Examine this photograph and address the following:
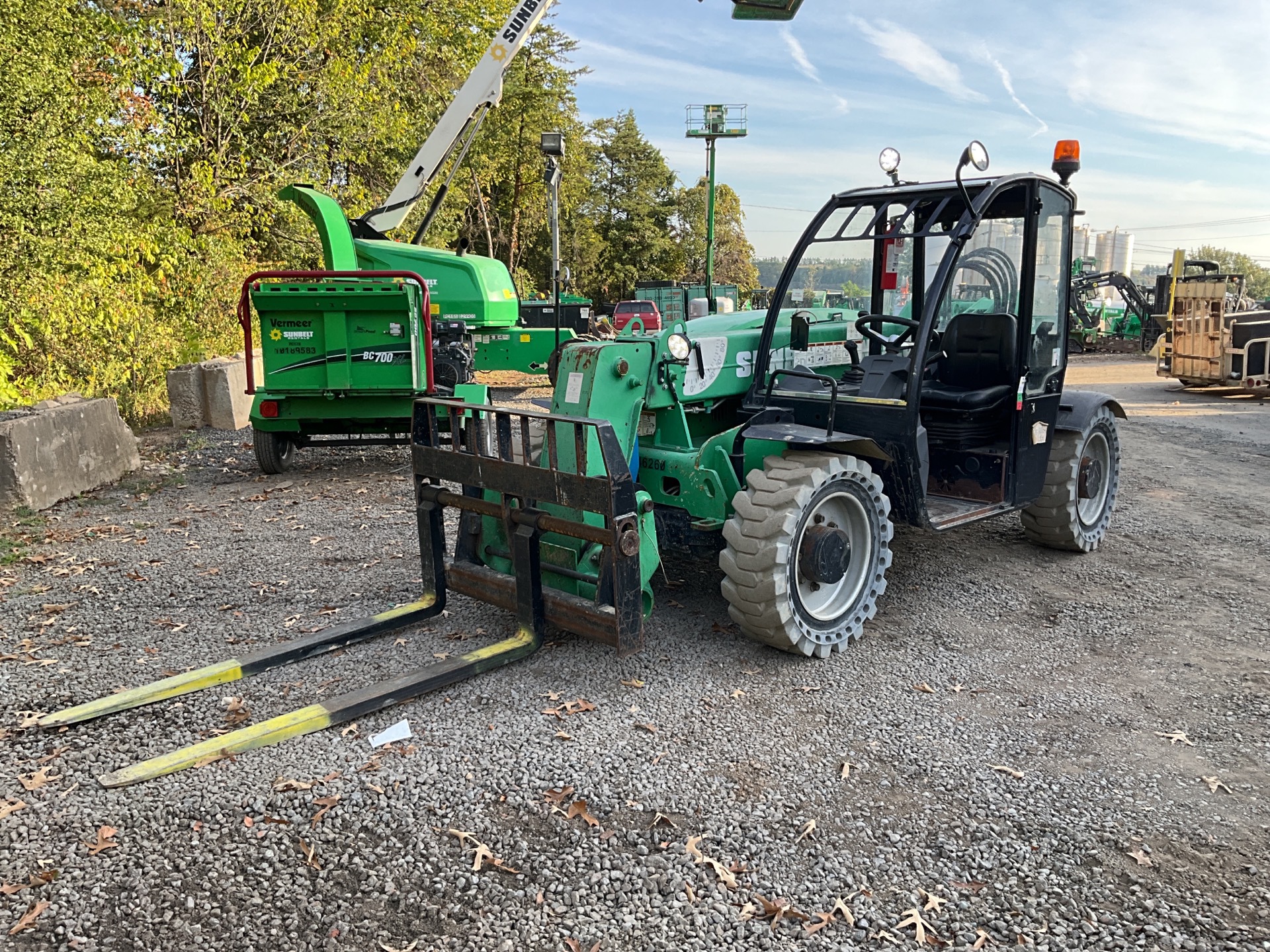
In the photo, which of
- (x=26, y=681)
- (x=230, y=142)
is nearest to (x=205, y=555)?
(x=26, y=681)

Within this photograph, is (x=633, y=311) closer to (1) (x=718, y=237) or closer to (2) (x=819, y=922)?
(2) (x=819, y=922)

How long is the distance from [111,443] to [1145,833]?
901cm

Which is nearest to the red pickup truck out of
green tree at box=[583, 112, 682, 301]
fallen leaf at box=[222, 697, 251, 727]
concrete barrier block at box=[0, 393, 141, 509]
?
concrete barrier block at box=[0, 393, 141, 509]

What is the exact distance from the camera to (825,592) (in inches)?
194

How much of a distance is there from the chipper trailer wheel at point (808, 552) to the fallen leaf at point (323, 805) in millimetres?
2049

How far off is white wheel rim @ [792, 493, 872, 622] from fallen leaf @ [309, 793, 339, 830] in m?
2.42

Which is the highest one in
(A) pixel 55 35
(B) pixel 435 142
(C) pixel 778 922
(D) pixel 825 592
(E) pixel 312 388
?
(A) pixel 55 35

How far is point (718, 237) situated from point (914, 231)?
1904 inches

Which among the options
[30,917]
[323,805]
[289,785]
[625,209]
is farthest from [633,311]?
[625,209]

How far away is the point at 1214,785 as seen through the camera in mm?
3557

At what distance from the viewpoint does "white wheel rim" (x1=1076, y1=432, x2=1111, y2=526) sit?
6.68 meters

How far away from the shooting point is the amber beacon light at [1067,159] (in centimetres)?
583

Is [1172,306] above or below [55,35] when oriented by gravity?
below

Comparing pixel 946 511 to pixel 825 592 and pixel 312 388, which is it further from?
pixel 312 388
